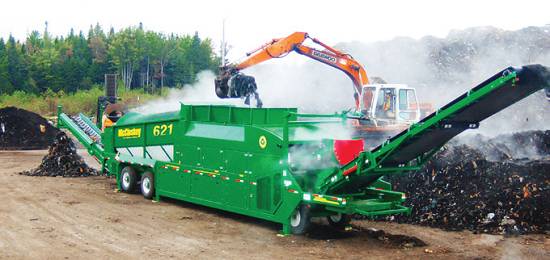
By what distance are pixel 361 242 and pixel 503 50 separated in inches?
962

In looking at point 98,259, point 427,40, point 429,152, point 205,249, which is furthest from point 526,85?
point 427,40

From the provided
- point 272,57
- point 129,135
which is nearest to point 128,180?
point 129,135

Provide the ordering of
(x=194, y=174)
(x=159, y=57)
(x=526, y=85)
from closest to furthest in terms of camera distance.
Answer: (x=526, y=85)
(x=194, y=174)
(x=159, y=57)

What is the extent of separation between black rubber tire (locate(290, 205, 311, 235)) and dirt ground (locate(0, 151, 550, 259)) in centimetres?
14

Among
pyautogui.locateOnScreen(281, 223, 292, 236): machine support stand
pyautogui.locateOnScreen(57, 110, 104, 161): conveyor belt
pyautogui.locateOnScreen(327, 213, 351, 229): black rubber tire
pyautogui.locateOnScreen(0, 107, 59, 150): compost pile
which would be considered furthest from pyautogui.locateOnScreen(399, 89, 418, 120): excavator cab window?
pyautogui.locateOnScreen(0, 107, 59, 150): compost pile

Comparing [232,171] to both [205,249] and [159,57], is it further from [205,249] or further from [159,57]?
[159,57]

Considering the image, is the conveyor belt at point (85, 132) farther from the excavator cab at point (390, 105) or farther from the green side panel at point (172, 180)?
the excavator cab at point (390, 105)

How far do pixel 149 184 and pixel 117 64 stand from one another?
160ft

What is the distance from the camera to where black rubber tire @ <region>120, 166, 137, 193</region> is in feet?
45.3

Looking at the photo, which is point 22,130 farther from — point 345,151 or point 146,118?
point 345,151

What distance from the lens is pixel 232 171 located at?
35.1ft

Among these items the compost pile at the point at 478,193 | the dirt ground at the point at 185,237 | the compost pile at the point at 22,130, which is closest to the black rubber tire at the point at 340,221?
the dirt ground at the point at 185,237

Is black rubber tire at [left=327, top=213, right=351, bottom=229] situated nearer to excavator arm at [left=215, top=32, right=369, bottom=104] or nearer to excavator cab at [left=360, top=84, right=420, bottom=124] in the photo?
excavator cab at [left=360, top=84, right=420, bottom=124]

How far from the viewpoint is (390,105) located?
15266 millimetres
